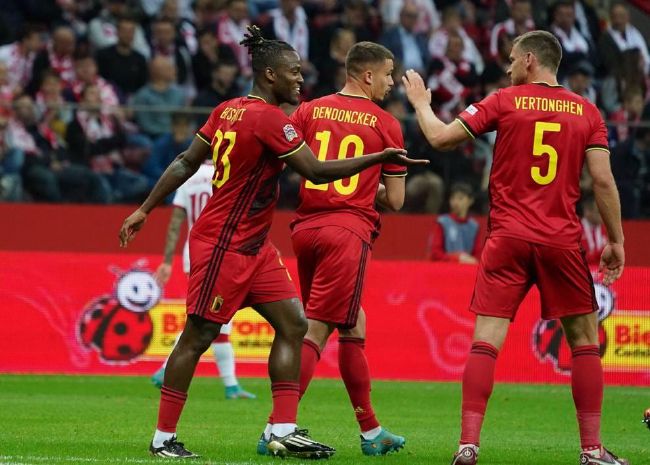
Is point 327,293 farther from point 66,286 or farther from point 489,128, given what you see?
point 66,286

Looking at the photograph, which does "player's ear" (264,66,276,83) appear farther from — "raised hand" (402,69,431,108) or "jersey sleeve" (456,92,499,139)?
"jersey sleeve" (456,92,499,139)

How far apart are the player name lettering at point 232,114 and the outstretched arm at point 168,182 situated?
24 cm

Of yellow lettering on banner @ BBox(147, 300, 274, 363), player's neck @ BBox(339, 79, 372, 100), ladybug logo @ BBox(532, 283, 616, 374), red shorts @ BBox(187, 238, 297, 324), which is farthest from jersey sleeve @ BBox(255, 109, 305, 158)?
ladybug logo @ BBox(532, 283, 616, 374)

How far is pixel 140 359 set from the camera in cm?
1533

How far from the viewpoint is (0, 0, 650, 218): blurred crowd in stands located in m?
16.4

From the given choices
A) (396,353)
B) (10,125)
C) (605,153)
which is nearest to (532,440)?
(605,153)

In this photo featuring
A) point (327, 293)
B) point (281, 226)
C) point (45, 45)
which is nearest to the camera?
point (327, 293)

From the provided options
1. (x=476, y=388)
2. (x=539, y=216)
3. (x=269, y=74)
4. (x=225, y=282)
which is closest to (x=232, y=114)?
(x=269, y=74)

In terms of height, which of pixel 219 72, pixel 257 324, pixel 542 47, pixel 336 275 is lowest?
pixel 336 275

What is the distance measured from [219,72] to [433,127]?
10.8 metres

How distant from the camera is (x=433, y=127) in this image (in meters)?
7.92

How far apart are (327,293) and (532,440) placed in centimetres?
221

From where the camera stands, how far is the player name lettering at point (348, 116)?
29.1 ft

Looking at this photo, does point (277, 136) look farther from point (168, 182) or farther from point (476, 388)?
point (476, 388)
